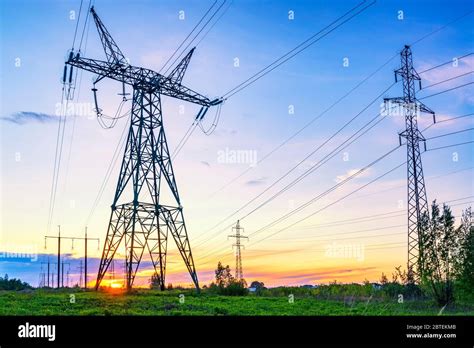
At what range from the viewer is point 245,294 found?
2141 centimetres

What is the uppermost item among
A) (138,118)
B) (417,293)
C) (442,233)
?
(138,118)

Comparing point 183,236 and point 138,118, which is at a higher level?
point 138,118

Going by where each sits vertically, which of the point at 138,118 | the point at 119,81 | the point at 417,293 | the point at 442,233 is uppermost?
the point at 119,81

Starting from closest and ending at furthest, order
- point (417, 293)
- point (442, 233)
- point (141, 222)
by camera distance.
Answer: point (442, 233)
point (417, 293)
point (141, 222)
